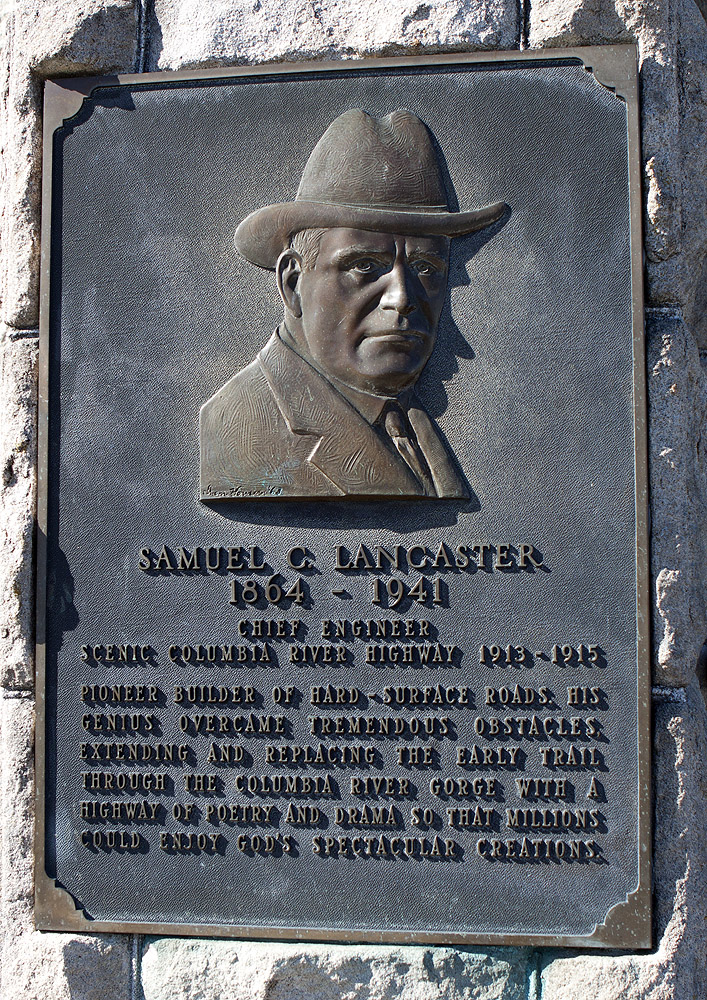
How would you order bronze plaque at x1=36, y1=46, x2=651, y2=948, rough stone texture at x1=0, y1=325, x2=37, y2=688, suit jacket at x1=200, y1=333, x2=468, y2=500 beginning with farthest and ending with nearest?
rough stone texture at x1=0, y1=325, x2=37, y2=688
suit jacket at x1=200, y1=333, x2=468, y2=500
bronze plaque at x1=36, y1=46, x2=651, y2=948

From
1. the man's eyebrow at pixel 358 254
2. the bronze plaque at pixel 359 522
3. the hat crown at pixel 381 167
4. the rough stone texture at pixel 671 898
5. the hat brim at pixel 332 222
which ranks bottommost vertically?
the rough stone texture at pixel 671 898

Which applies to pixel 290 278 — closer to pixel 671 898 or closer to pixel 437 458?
pixel 437 458

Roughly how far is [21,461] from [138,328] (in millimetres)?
645

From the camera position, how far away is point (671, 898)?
2.71m

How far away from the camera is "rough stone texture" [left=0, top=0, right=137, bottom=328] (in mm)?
3078

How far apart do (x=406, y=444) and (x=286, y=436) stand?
42 centimetres

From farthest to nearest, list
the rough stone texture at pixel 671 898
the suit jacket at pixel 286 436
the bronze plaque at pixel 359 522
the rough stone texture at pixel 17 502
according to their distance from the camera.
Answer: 1. the rough stone texture at pixel 17 502
2. the suit jacket at pixel 286 436
3. the bronze plaque at pixel 359 522
4. the rough stone texture at pixel 671 898

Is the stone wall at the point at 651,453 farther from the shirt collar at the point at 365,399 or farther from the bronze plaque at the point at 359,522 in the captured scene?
the shirt collar at the point at 365,399

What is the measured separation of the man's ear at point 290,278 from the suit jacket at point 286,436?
134mm

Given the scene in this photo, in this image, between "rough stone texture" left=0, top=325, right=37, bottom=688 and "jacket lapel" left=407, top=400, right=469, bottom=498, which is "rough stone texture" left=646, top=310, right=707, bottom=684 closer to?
"jacket lapel" left=407, top=400, right=469, bottom=498

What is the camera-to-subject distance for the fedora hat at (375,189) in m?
2.85

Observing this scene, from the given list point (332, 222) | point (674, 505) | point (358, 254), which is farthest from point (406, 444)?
point (674, 505)

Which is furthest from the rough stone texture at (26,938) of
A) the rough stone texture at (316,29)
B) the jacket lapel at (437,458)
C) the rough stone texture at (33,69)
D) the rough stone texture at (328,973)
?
the rough stone texture at (316,29)
